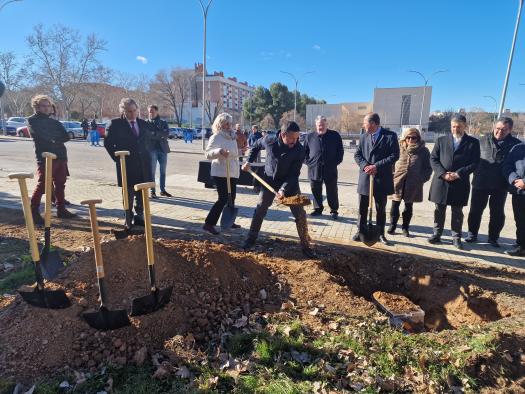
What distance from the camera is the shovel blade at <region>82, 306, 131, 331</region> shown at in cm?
262

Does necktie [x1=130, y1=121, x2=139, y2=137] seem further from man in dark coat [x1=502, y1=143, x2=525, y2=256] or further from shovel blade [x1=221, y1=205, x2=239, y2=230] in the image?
man in dark coat [x1=502, y1=143, x2=525, y2=256]

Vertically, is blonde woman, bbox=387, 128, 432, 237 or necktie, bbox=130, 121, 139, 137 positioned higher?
necktie, bbox=130, 121, 139, 137

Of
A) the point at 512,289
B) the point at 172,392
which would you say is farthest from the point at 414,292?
the point at 172,392

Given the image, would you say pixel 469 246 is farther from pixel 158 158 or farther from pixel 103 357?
pixel 158 158

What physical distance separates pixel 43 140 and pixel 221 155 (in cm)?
308

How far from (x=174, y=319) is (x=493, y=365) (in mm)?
2489

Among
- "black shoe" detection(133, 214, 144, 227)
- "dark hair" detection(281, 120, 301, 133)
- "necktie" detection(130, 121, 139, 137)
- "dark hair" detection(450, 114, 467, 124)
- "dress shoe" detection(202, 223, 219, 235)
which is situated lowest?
"dress shoe" detection(202, 223, 219, 235)

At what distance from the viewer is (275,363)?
2.55m

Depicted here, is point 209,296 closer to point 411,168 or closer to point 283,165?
point 283,165

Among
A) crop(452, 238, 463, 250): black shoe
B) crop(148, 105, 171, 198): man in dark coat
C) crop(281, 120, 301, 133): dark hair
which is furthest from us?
crop(148, 105, 171, 198): man in dark coat

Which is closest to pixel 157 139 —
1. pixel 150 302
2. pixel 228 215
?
pixel 228 215

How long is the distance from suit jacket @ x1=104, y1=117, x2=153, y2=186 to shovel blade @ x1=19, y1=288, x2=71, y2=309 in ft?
8.77

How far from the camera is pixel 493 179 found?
5.30 meters

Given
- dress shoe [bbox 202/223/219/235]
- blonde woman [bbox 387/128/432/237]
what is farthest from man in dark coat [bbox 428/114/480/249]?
dress shoe [bbox 202/223/219/235]
